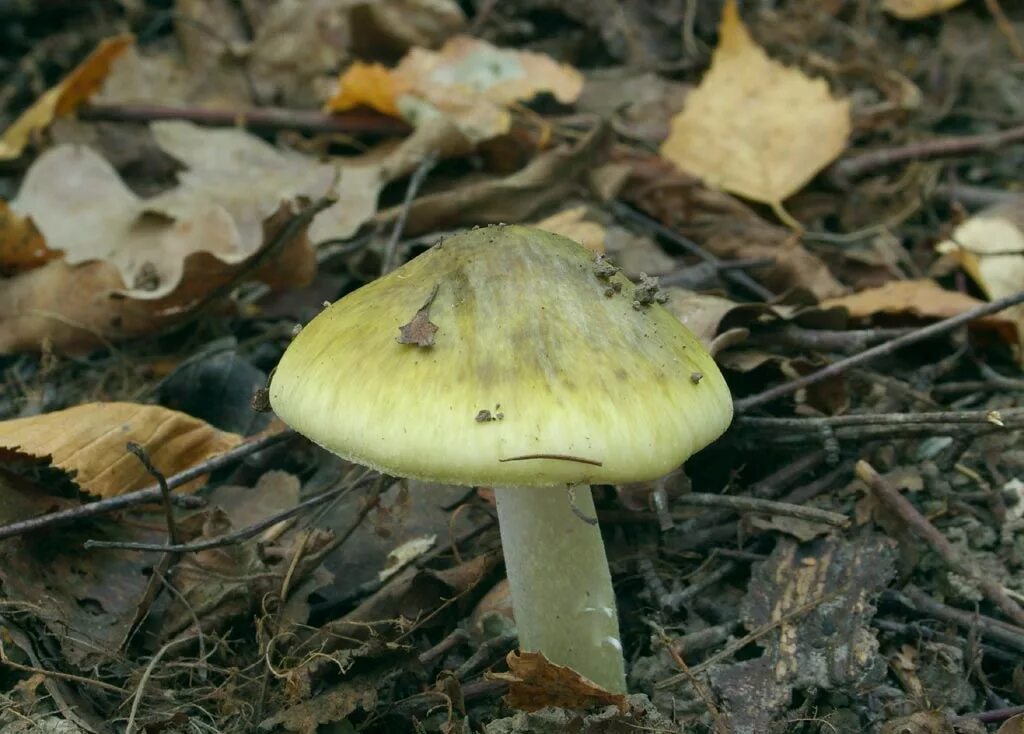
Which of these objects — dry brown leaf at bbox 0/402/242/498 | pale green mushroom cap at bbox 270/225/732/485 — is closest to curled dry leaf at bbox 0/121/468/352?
dry brown leaf at bbox 0/402/242/498

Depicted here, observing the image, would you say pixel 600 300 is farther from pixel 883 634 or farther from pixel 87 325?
pixel 87 325

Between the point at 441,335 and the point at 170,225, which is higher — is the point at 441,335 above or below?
above

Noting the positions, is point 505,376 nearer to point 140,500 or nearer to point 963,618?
point 140,500

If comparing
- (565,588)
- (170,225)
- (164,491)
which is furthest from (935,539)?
(170,225)

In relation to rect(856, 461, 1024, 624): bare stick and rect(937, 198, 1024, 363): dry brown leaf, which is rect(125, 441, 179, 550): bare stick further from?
rect(937, 198, 1024, 363): dry brown leaf

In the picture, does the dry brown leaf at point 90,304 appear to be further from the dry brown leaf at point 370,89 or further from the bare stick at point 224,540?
the dry brown leaf at point 370,89

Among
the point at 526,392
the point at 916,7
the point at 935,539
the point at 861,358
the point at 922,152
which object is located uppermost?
the point at 526,392

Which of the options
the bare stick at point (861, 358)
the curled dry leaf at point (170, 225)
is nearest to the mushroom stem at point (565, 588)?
the bare stick at point (861, 358)
